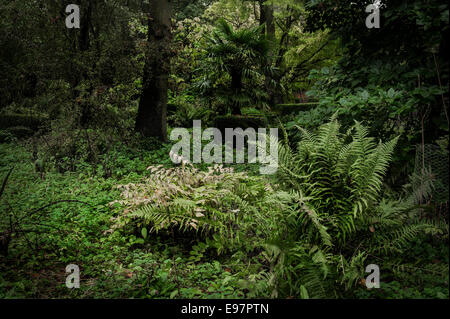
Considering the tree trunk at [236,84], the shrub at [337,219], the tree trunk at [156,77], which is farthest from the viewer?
the tree trunk at [236,84]

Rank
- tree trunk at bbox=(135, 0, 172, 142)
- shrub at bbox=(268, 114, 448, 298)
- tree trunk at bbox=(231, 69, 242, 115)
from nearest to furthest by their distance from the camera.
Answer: shrub at bbox=(268, 114, 448, 298), tree trunk at bbox=(135, 0, 172, 142), tree trunk at bbox=(231, 69, 242, 115)

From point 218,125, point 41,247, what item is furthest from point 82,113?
point 41,247

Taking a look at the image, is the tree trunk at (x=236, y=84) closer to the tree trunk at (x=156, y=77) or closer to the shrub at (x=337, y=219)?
the tree trunk at (x=156, y=77)

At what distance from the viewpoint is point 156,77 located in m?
7.22

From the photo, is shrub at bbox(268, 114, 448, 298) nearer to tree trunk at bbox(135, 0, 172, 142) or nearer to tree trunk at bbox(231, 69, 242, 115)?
tree trunk at bbox(135, 0, 172, 142)

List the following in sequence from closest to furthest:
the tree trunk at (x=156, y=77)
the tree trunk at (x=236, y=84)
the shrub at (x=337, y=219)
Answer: the shrub at (x=337, y=219) → the tree trunk at (x=156, y=77) → the tree trunk at (x=236, y=84)

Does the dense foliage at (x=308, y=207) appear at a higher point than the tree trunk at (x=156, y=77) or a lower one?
lower

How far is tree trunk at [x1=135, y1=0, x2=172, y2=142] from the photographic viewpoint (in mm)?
7125

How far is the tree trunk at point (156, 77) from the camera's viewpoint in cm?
712

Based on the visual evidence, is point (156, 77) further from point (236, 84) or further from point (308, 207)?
point (308, 207)

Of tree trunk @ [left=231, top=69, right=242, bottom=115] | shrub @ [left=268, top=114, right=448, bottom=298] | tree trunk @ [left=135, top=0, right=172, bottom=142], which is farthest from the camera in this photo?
tree trunk @ [left=231, top=69, right=242, bottom=115]

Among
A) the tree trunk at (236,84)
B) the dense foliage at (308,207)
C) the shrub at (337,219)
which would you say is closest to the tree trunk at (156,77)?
the tree trunk at (236,84)

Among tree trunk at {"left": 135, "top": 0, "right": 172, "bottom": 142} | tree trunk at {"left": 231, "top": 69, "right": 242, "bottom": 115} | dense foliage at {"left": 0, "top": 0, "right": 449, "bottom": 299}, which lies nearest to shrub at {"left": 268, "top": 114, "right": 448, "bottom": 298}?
dense foliage at {"left": 0, "top": 0, "right": 449, "bottom": 299}
